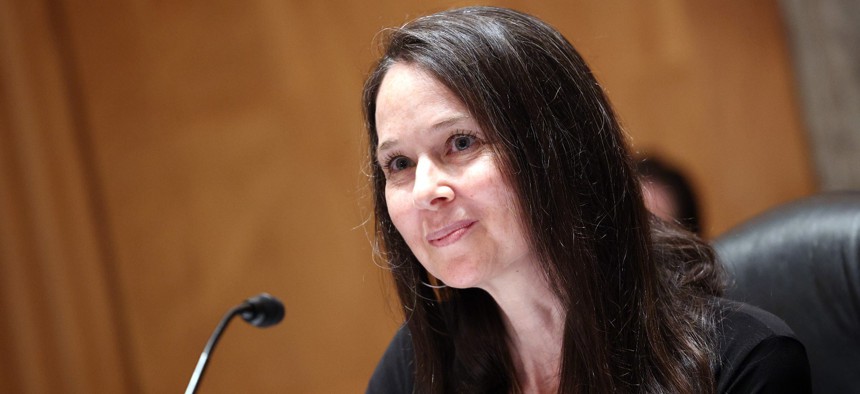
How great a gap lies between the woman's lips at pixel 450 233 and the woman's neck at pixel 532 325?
12 centimetres

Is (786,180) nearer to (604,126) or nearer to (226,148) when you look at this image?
(226,148)

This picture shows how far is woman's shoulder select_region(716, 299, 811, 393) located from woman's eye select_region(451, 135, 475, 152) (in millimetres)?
478

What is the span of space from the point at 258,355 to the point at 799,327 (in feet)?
6.80

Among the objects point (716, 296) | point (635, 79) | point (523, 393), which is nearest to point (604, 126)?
point (716, 296)

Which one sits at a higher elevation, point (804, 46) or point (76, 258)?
point (804, 46)

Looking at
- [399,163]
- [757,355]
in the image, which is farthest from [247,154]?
[757,355]

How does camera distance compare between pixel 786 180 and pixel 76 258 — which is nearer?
pixel 76 258

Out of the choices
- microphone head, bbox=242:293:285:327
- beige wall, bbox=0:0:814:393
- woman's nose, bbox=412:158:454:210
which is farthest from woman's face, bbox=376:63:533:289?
beige wall, bbox=0:0:814:393

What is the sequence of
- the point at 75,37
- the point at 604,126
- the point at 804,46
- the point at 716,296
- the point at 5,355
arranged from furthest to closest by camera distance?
the point at 804,46, the point at 75,37, the point at 5,355, the point at 716,296, the point at 604,126

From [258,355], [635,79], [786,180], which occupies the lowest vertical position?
[258,355]

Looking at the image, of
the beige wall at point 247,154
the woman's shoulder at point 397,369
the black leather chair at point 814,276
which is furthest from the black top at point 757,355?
the beige wall at point 247,154

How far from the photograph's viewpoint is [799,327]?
172 centimetres

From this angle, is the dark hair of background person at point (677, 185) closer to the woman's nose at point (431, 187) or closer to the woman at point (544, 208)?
the woman at point (544, 208)

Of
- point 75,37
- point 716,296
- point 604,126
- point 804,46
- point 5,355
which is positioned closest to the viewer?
point 604,126
